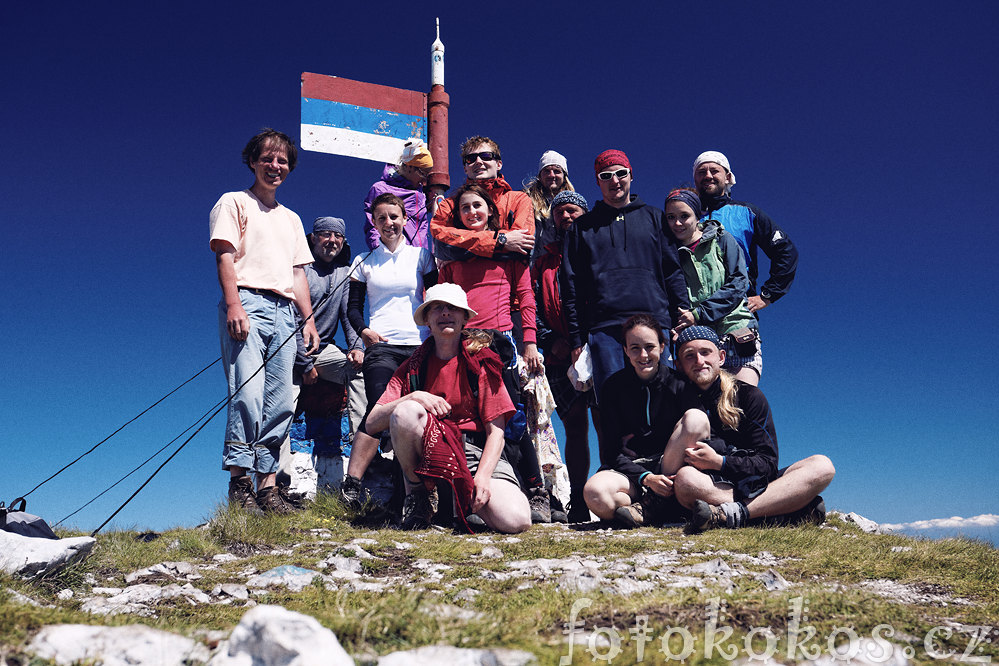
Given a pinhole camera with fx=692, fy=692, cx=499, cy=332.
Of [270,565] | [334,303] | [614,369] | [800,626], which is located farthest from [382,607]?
[334,303]

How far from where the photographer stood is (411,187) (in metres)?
8.83

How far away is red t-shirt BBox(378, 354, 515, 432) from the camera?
573 centimetres

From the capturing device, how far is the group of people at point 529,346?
218 inches

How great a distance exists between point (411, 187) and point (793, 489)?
18.8ft

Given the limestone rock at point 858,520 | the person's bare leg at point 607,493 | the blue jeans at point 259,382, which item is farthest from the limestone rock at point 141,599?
the limestone rock at point 858,520

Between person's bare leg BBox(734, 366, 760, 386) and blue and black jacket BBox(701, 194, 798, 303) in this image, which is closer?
person's bare leg BBox(734, 366, 760, 386)

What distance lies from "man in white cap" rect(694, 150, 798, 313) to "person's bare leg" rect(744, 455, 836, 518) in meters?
2.03

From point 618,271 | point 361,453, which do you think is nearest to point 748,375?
point 618,271

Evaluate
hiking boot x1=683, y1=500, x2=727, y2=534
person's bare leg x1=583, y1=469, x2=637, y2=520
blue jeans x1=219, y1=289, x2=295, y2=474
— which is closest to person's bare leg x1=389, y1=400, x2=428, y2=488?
blue jeans x1=219, y1=289, x2=295, y2=474

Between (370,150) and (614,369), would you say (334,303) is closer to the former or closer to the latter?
(370,150)

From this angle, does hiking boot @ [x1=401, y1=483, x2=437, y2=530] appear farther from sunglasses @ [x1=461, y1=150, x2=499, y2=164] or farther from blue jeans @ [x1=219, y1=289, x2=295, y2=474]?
sunglasses @ [x1=461, y1=150, x2=499, y2=164]

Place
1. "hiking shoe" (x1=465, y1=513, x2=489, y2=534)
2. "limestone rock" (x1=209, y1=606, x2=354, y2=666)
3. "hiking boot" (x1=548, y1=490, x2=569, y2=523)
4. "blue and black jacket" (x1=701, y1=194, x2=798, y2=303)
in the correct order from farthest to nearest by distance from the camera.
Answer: "blue and black jacket" (x1=701, y1=194, x2=798, y2=303), "hiking boot" (x1=548, y1=490, x2=569, y2=523), "hiking shoe" (x1=465, y1=513, x2=489, y2=534), "limestone rock" (x1=209, y1=606, x2=354, y2=666)

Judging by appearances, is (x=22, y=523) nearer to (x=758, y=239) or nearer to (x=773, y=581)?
(x=773, y=581)

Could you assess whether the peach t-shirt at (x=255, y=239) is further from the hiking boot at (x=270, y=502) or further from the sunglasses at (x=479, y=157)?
the sunglasses at (x=479, y=157)
